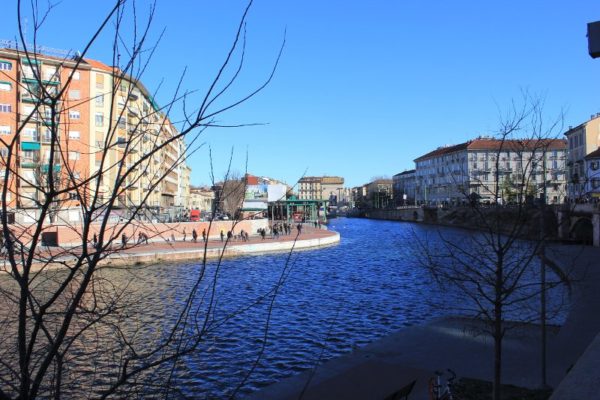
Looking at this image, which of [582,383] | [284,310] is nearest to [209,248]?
[284,310]

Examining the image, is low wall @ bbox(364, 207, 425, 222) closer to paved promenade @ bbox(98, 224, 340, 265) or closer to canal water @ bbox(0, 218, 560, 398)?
paved promenade @ bbox(98, 224, 340, 265)

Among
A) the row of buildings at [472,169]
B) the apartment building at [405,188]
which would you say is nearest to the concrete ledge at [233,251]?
the row of buildings at [472,169]

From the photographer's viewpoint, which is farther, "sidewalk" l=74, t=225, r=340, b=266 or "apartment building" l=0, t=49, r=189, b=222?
"sidewalk" l=74, t=225, r=340, b=266

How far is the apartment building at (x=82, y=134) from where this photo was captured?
89.5 inches

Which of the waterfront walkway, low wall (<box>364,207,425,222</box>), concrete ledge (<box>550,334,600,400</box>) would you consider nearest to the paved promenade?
the waterfront walkway

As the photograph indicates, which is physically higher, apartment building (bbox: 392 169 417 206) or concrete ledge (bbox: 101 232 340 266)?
apartment building (bbox: 392 169 417 206)

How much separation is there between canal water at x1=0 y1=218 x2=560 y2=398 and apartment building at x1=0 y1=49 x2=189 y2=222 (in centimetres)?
127

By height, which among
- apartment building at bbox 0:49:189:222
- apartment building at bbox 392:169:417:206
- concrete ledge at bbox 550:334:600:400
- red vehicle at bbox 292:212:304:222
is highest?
apartment building at bbox 392:169:417:206

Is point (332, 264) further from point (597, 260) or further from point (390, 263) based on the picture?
point (597, 260)

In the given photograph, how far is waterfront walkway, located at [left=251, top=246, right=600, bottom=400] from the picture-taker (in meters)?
8.80

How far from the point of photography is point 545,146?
8.16 m

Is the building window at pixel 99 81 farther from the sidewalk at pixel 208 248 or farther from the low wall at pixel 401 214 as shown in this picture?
the low wall at pixel 401 214

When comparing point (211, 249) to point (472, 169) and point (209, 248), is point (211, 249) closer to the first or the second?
point (209, 248)

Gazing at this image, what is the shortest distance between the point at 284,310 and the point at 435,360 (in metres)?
7.73
